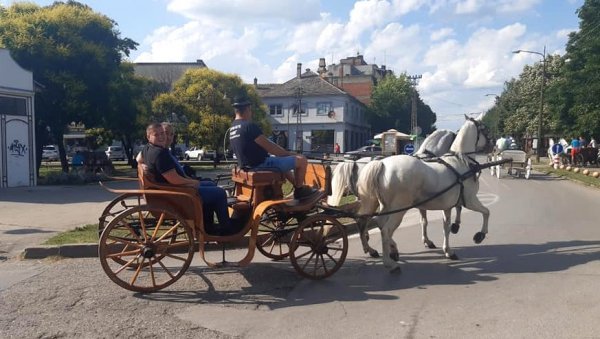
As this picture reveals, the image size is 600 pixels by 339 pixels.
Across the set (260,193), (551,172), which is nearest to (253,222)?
(260,193)

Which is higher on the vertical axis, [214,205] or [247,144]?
[247,144]

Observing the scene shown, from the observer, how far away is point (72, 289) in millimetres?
6211

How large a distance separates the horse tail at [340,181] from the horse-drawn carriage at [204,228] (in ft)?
0.82

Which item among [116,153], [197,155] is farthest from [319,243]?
[197,155]

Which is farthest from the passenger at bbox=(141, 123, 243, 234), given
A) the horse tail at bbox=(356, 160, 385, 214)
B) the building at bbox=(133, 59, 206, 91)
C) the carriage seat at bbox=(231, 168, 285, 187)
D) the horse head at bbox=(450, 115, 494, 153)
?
the building at bbox=(133, 59, 206, 91)

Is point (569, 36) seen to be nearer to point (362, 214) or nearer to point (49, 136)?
point (49, 136)

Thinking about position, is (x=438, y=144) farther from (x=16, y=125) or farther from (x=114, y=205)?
(x=16, y=125)

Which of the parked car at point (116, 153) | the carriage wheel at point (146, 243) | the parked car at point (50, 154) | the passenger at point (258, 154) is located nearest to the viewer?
the carriage wheel at point (146, 243)

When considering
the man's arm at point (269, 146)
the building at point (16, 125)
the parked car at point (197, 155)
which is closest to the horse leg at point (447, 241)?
the man's arm at point (269, 146)

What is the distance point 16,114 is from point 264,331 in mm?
16871

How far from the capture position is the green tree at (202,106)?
115 ft

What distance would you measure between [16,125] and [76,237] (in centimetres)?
1174

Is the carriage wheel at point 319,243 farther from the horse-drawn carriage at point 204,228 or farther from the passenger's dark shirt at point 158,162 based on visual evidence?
the passenger's dark shirt at point 158,162

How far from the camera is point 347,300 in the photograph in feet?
19.3
